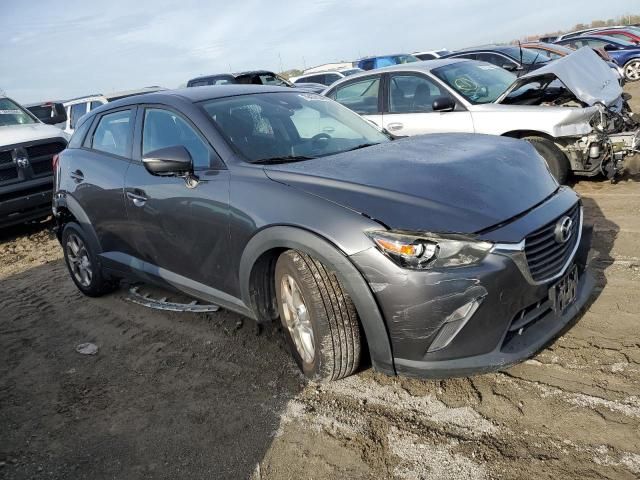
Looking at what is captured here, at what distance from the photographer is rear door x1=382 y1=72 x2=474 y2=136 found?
6359mm

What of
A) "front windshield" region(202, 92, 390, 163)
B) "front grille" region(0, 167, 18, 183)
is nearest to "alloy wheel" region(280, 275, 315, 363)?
"front windshield" region(202, 92, 390, 163)

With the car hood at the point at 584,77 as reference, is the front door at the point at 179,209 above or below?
below

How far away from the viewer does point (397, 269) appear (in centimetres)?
244

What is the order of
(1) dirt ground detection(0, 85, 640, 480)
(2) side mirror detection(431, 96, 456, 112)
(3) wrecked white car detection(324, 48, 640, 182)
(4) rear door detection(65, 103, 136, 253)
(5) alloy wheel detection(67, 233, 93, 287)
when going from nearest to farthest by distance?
1. (1) dirt ground detection(0, 85, 640, 480)
2. (4) rear door detection(65, 103, 136, 253)
3. (5) alloy wheel detection(67, 233, 93, 287)
4. (3) wrecked white car detection(324, 48, 640, 182)
5. (2) side mirror detection(431, 96, 456, 112)

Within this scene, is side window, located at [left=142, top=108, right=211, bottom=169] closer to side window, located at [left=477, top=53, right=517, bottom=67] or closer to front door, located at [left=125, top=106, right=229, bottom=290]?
front door, located at [left=125, top=106, right=229, bottom=290]

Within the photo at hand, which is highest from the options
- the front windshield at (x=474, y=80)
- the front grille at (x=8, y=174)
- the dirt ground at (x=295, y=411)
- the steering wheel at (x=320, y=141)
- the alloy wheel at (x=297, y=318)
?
the front windshield at (x=474, y=80)

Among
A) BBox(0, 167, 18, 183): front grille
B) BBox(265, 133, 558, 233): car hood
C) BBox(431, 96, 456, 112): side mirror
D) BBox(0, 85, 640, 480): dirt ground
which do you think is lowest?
BBox(0, 85, 640, 480): dirt ground

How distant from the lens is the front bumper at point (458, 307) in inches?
94.7

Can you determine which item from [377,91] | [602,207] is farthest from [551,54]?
[602,207]

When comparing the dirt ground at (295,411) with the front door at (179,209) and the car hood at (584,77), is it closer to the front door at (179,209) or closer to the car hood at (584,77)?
the front door at (179,209)

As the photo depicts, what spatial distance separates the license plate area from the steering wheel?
65.4 inches

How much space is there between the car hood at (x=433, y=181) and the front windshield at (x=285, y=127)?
9.8 inches

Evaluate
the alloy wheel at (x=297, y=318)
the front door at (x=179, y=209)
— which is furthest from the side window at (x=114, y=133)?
the alloy wheel at (x=297, y=318)

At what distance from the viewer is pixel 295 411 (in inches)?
114
